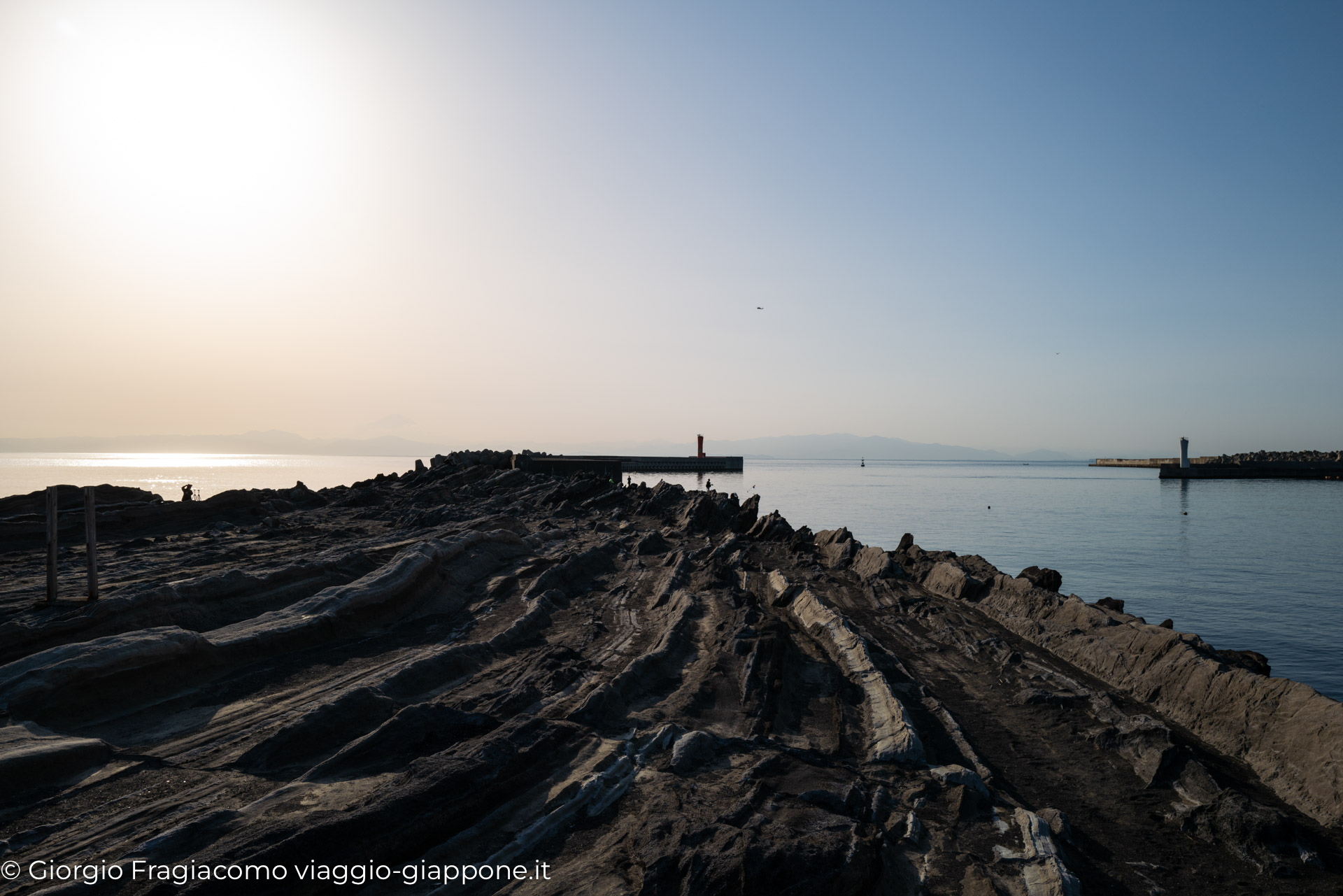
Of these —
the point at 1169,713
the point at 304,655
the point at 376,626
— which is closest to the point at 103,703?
the point at 304,655

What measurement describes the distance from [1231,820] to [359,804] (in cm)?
694

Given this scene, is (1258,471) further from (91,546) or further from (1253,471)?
(91,546)

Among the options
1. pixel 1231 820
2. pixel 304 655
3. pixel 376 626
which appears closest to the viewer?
pixel 1231 820

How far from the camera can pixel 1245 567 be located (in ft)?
82.7

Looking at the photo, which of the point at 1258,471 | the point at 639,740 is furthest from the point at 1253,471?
the point at 639,740

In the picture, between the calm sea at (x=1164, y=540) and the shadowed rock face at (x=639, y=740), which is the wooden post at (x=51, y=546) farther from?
the calm sea at (x=1164, y=540)

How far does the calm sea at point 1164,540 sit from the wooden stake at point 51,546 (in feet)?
66.8

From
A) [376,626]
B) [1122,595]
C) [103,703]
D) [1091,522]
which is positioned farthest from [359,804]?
[1091,522]

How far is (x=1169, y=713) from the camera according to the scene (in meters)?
8.70

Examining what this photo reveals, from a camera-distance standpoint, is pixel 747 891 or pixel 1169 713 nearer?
pixel 747 891

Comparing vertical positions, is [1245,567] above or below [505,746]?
below

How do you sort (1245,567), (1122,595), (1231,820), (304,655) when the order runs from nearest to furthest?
(1231,820), (304,655), (1122,595), (1245,567)

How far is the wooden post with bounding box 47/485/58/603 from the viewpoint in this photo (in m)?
9.87

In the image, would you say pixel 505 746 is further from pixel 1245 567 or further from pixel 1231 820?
pixel 1245 567
